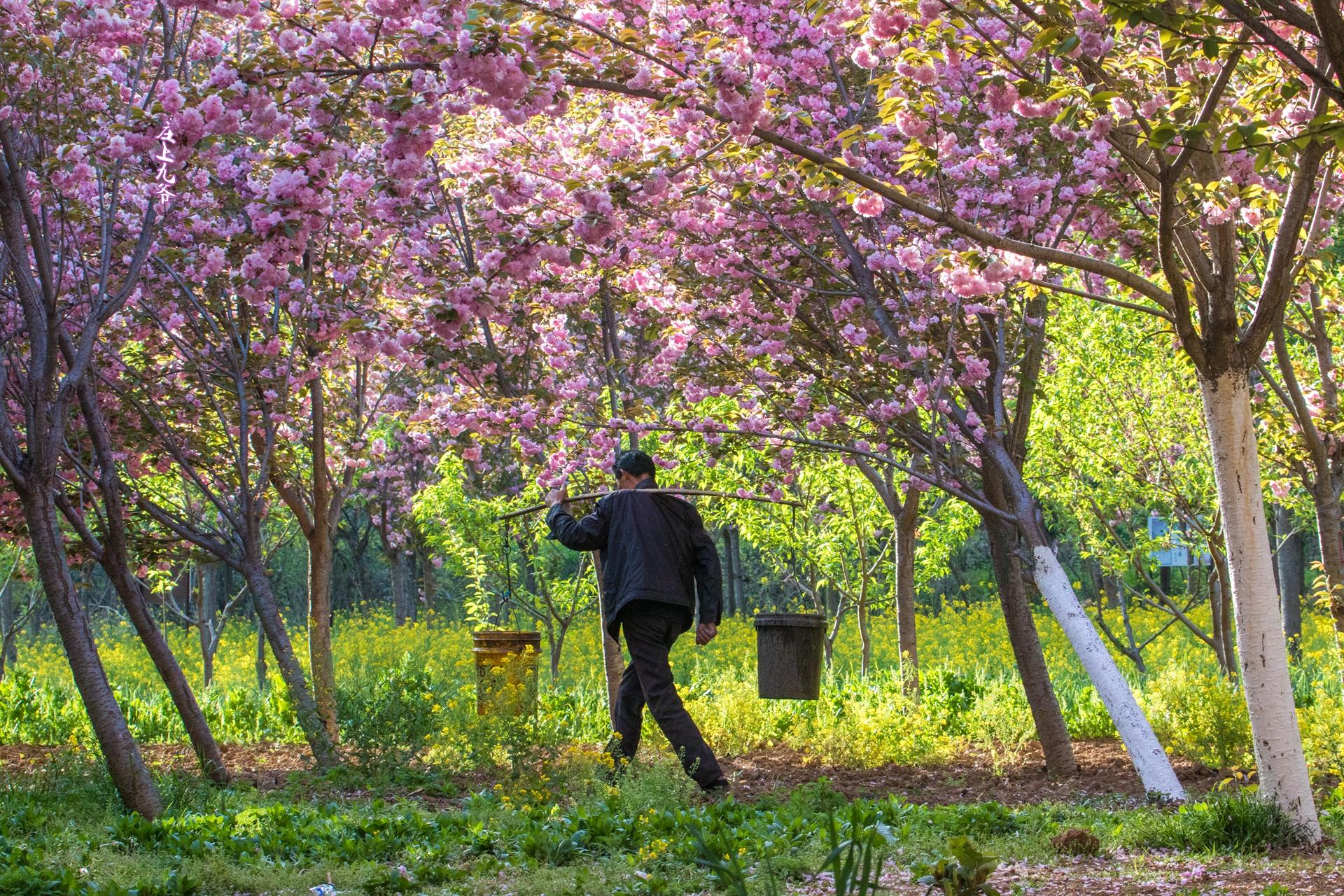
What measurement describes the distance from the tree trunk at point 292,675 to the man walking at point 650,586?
1.62m

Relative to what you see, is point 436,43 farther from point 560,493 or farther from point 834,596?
point 834,596

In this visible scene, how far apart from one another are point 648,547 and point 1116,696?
2.32 meters

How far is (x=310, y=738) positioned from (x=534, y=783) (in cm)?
172

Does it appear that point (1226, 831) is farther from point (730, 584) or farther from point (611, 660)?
point (730, 584)

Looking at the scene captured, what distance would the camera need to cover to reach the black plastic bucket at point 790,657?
6844 mm

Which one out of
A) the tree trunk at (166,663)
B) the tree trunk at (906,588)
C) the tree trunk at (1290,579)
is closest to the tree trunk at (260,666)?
the tree trunk at (166,663)

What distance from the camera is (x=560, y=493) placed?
5992 millimetres

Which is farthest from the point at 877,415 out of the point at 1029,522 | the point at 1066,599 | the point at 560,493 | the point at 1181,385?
the point at 1181,385

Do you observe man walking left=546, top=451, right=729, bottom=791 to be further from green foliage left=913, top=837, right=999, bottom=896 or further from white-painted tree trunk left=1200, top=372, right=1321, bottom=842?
green foliage left=913, top=837, right=999, bottom=896

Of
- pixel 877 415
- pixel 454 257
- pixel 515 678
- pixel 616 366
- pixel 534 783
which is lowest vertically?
pixel 534 783

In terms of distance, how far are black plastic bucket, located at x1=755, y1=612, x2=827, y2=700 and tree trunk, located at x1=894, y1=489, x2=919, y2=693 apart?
2.14m

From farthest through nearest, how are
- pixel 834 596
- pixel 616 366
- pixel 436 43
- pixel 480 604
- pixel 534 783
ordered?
1. pixel 834 596
2. pixel 480 604
3. pixel 616 366
4. pixel 534 783
5. pixel 436 43

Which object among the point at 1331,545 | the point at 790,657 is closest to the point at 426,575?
the point at 790,657

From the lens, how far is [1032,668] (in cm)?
695
